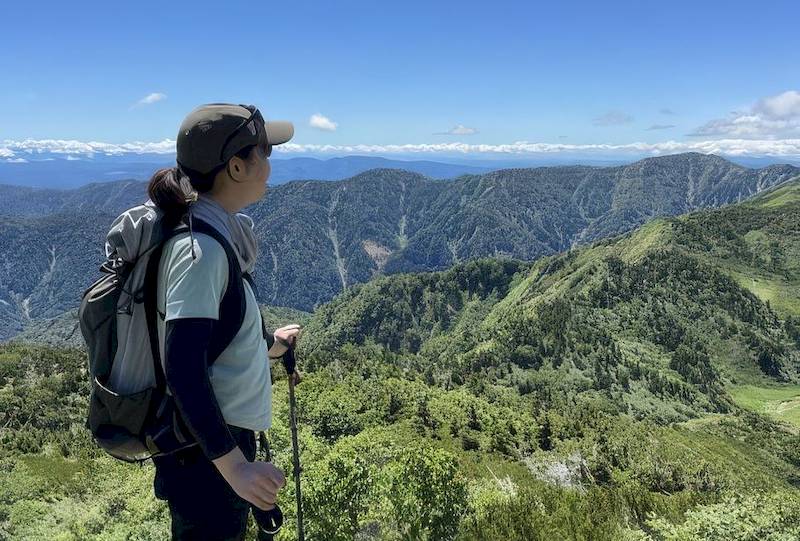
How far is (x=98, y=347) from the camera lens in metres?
2.92

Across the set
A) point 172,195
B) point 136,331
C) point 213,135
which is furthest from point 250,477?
point 213,135

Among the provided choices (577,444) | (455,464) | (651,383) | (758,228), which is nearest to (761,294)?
(758,228)

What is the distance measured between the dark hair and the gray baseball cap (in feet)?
0.15

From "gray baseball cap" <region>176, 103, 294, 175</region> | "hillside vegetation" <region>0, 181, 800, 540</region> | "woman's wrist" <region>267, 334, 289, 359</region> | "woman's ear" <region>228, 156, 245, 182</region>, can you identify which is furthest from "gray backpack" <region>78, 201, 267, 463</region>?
"hillside vegetation" <region>0, 181, 800, 540</region>

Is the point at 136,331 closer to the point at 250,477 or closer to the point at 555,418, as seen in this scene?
the point at 250,477

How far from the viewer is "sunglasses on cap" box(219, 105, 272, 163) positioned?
3.05 metres

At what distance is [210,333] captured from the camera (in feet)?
8.74

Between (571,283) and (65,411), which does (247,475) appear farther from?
(571,283)

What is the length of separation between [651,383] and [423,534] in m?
121

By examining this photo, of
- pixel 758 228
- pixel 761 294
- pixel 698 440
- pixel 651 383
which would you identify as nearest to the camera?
pixel 698 440

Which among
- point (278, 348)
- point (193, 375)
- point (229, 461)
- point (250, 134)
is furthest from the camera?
point (278, 348)

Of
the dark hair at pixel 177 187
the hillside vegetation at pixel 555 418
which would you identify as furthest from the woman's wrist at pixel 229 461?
the hillside vegetation at pixel 555 418

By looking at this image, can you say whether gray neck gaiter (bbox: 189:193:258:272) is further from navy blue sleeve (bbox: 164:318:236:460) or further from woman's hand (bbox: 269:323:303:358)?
woman's hand (bbox: 269:323:303:358)

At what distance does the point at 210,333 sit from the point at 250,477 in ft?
2.90
